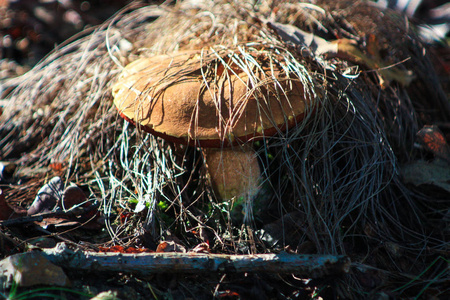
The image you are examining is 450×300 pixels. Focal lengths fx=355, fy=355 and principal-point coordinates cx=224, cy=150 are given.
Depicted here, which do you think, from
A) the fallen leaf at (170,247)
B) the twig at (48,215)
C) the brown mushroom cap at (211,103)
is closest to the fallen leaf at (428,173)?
the brown mushroom cap at (211,103)

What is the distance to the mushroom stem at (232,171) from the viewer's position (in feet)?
5.22

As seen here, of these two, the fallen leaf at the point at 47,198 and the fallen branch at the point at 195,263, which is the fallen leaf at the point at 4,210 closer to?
the fallen leaf at the point at 47,198

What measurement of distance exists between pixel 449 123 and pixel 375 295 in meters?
1.39

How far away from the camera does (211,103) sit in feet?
4.61

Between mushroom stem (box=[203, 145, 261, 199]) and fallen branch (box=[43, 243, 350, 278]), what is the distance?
398 mm

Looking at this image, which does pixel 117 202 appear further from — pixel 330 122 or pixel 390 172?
pixel 390 172

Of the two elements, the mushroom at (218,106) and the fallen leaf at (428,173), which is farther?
the fallen leaf at (428,173)

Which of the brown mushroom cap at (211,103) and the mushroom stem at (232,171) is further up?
the brown mushroom cap at (211,103)

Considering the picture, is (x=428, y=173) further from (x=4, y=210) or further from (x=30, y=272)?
(x=4, y=210)

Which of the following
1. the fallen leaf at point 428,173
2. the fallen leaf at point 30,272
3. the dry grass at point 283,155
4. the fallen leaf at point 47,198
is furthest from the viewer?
the fallen leaf at point 428,173

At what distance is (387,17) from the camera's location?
7.72ft

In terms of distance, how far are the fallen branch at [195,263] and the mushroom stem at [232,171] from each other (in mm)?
398

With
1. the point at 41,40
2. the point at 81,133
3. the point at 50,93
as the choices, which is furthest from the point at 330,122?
the point at 41,40

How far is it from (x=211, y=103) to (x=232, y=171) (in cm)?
37
